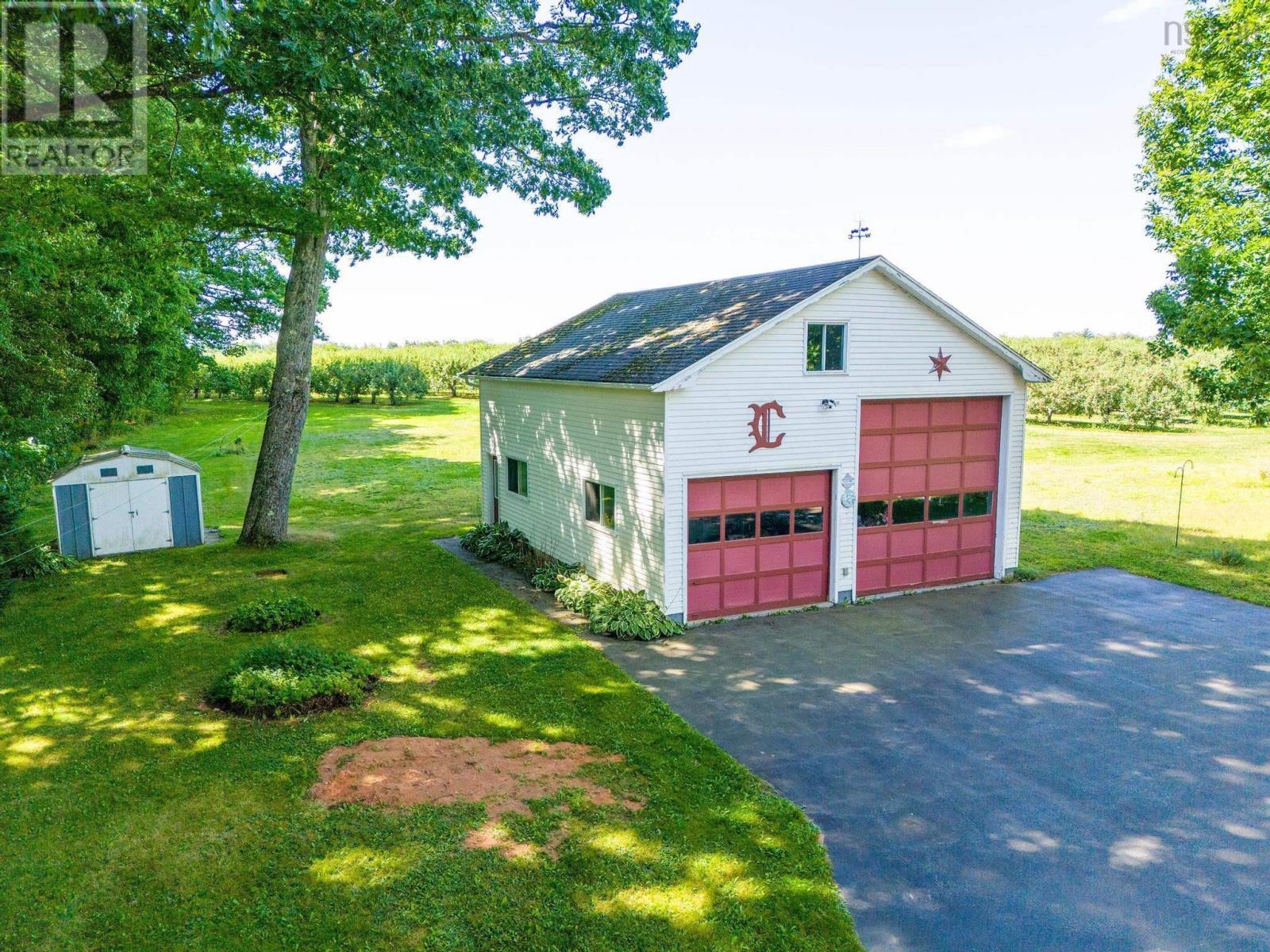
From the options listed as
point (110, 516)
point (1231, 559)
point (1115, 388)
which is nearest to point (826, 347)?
point (1231, 559)

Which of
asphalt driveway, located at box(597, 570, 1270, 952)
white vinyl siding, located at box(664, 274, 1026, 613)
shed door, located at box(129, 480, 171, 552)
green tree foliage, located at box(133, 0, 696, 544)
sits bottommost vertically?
asphalt driveway, located at box(597, 570, 1270, 952)

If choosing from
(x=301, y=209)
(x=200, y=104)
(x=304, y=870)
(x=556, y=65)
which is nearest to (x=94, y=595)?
(x=301, y=209)

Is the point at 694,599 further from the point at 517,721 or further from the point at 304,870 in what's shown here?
the point at 304,870

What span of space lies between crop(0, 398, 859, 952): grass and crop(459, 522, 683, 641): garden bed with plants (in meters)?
0.85

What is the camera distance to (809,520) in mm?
14211

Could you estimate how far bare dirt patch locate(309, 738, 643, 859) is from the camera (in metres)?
7.53

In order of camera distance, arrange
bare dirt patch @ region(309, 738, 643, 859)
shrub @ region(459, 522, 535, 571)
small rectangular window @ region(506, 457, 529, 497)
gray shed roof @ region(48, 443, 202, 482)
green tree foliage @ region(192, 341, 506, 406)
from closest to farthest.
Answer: bare dirt patch @ region(309, 738, 643, 859) < gray shed roof @ region(48, 443, 202, 482) < shrub @ region(459, 522, 535, 571) < small rectangular window @ region(506, 457, 529, 497) < green tree foliage @ region(192, 341, 506, 406)

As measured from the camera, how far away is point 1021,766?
27.9ft

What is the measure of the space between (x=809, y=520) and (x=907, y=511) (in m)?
2.33

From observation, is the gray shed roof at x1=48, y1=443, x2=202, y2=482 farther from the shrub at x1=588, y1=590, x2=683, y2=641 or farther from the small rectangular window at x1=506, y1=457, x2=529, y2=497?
the shrub at x1=588, y1=590, x2=683, y2=641

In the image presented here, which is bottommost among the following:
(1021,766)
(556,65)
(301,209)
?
(1021,766)

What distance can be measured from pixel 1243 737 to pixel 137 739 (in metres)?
13.0

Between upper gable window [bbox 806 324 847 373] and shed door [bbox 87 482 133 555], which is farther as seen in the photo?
shed door [bbox 87 482 133 555]

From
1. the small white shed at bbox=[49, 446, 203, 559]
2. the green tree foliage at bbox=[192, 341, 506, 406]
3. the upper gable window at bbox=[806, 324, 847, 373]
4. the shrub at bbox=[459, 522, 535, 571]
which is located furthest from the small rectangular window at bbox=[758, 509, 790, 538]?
the green tree foliage at bbox=[192, 341, 506, 406]
